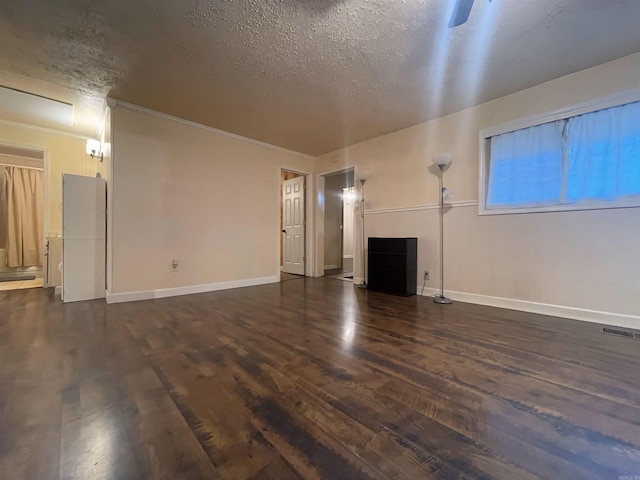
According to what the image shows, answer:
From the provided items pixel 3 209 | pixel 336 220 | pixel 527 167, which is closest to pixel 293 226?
pixel 336 220

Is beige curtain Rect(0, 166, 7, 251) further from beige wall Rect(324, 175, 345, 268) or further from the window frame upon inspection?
the window frame

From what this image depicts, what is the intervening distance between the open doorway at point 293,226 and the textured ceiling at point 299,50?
94.8 inches

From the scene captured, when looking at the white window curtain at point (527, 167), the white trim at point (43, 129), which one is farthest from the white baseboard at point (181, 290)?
the white window curtain at point (527, 167)

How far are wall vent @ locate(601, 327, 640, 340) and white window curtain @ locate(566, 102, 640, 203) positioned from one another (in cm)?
119

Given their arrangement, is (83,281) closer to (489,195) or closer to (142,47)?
(142,47)

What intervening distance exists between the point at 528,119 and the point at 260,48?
9.68 ft

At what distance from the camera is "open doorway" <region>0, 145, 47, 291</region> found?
534cm

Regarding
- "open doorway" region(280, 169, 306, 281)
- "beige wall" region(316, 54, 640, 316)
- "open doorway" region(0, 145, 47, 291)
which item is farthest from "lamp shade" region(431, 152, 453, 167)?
"open doorway" region(0, 145, 47, 291)

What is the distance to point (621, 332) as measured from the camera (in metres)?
2.32

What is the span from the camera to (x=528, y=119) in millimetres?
3029

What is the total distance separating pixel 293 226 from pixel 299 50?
3933 millimetres

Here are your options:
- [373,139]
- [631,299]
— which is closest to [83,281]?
[373,139]

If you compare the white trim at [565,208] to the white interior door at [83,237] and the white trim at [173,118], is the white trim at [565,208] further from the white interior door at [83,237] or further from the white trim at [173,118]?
the white interior door at [83,237]

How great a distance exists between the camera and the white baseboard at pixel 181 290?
3.37 metres
